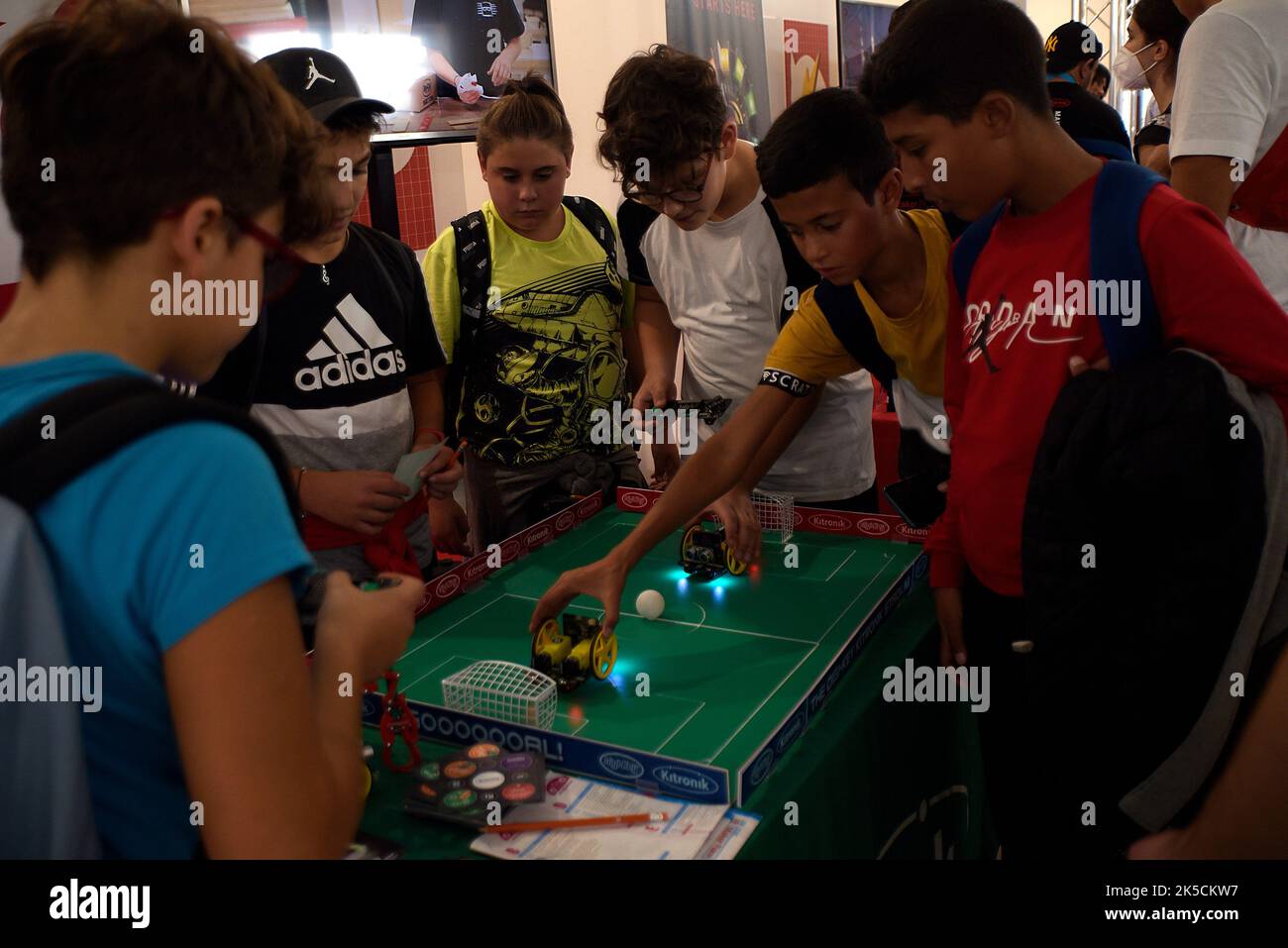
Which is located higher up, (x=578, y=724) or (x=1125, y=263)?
(x=1125, y=263)

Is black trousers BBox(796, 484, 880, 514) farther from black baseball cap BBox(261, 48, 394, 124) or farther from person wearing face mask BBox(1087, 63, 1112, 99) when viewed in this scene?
person wearing face mask BBox(1087, 63, 1112, 99)

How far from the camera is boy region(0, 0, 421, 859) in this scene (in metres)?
0.71

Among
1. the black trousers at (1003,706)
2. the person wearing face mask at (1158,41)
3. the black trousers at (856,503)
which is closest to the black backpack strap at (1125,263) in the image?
the black trousers at (1003,706)

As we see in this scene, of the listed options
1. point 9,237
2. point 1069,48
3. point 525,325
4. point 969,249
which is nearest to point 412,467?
point 525,325

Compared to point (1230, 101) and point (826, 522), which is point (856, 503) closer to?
point (826, 522)

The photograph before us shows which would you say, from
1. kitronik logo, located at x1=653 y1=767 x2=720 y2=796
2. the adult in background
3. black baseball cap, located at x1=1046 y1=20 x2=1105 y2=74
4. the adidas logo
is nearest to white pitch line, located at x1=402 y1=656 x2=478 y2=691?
kitronik logo, located at x1=653 y1=767 x2=720 y2=796

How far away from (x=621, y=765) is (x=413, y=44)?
2.80 metres

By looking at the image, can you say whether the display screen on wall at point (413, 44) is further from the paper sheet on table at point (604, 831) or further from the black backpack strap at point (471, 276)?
the paper sheet on table at point (604, 831)

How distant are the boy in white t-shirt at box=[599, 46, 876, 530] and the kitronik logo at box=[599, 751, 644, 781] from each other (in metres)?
0.94

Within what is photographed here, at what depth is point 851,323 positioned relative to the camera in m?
1.94

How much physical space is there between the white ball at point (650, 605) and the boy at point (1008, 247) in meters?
0.53

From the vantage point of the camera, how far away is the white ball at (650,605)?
1.76 meters
